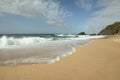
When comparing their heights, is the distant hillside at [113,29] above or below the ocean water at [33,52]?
above

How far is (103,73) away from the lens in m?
3.90

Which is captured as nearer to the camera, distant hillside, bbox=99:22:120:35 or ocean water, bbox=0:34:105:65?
ocean water, bbox=0:34:105:65

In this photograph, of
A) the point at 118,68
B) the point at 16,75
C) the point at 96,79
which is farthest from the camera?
the point at 118,68

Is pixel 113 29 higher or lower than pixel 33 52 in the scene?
higher

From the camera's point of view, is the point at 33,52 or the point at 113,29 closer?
the point at 33,52

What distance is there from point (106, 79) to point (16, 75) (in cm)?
240

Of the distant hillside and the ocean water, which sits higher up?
the distant hillside

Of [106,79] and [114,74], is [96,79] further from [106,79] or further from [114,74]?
[114,74]

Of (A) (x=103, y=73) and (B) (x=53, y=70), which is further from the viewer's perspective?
(B) (x=53, y=70)

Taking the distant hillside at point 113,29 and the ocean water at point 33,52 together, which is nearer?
the ocean water at point 33,52

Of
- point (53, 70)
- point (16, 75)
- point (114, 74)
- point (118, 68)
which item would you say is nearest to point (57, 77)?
point (53, 70)

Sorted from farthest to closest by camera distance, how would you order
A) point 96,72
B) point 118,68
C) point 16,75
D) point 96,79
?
point 118,68, point 96,72, point 16,75, point 96,79

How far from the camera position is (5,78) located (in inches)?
140

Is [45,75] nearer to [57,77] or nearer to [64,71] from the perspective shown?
[57,77]
